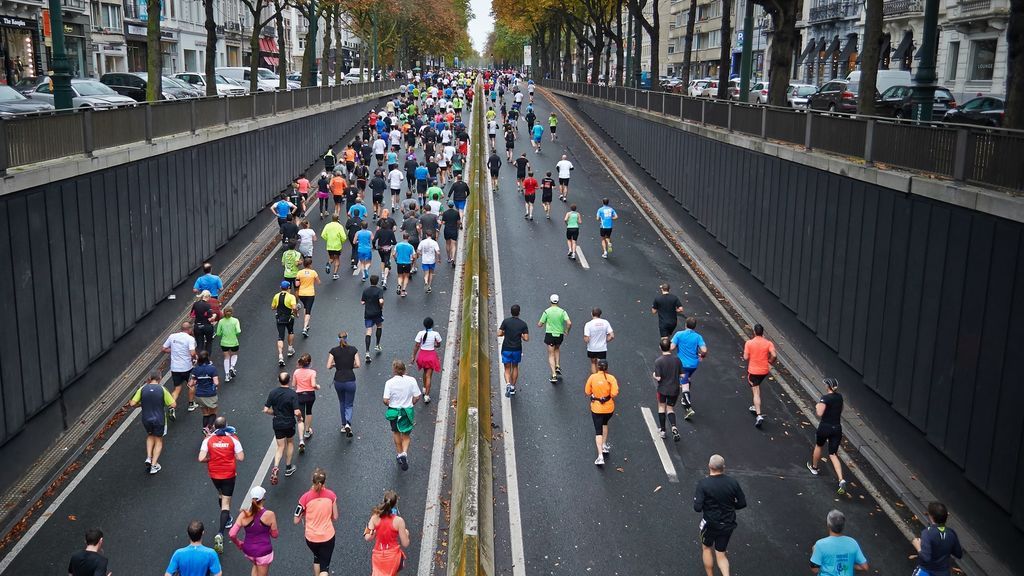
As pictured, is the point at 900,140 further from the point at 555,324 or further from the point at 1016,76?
the point at 555,324

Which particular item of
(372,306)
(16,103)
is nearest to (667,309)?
(372,306)

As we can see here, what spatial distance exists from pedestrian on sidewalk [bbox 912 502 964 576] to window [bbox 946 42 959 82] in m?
41.9

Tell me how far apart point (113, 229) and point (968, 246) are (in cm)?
1462

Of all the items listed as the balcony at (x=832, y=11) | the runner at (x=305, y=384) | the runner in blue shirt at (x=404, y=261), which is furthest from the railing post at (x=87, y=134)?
the balcony at (x=832, y=11)

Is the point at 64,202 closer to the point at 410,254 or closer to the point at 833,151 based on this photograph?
the point at 410,254

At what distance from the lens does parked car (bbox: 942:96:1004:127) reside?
25859 mm

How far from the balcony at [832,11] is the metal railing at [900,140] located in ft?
126

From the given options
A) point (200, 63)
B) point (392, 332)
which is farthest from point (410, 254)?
point (200, 63)

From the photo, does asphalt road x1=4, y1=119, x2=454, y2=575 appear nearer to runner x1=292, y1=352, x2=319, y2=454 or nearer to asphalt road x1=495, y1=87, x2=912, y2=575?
runner x1=292, y1=352, x2=319, y2=454

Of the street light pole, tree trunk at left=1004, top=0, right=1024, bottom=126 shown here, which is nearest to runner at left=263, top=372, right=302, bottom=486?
the street light pole

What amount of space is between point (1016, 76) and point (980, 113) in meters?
10.7

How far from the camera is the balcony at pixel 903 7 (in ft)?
158

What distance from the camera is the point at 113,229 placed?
17172mm

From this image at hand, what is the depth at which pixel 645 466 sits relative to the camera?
1457cm
